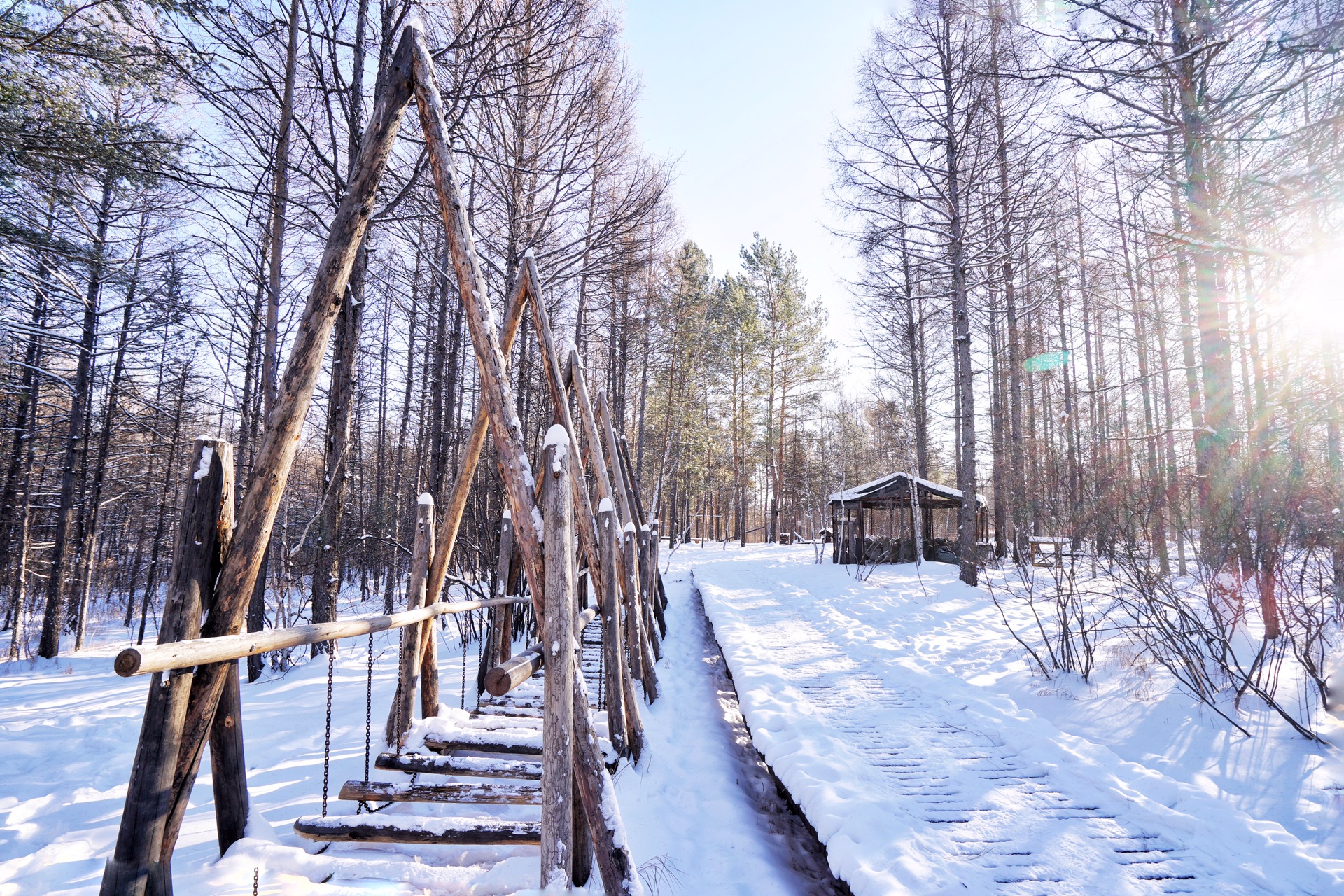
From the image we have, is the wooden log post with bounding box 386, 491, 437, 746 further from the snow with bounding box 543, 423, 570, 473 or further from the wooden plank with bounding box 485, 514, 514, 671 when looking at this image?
the snow with bounding box 543, 423, 570, 473

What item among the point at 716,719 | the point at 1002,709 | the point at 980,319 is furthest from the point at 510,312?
the point at 980,319

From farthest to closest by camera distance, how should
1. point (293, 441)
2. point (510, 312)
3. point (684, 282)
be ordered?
point (684, 282)
point (510, 312)
point (293, 441)

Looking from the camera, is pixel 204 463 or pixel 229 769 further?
pixel 229 769

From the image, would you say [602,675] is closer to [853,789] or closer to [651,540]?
[853,789]

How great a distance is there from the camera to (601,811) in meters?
2.41

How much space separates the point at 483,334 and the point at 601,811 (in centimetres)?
221

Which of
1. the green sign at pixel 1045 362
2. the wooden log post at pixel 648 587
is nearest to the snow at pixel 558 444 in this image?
the wooden log post at pixel 648 587

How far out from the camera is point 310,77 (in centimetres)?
727

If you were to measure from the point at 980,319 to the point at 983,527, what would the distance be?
6.96 meters

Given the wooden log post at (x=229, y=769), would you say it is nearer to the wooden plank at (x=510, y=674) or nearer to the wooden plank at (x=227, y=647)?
the wooden plank at (x=227, y=647)

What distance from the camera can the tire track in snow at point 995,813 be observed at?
2.60 m

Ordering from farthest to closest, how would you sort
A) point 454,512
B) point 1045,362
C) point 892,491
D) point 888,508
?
point 888,508 < point 1045,362 < point 892,491 < point 454,512

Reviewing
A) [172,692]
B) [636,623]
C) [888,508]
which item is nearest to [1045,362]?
[888,508]

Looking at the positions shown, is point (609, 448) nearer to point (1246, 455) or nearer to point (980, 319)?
point (1246, 455)
